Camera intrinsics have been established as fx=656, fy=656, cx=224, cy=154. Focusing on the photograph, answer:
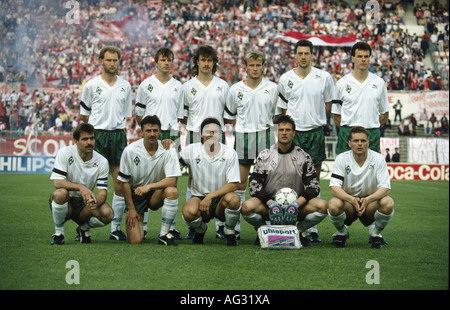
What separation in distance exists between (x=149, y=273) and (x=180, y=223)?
3735mm

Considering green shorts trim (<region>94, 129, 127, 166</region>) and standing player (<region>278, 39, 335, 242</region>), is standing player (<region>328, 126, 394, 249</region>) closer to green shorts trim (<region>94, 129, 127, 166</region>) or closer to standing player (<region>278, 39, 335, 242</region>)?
standing player (<region>278, 39, 335, 242</region>)

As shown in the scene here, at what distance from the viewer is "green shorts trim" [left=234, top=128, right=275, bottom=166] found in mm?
7379

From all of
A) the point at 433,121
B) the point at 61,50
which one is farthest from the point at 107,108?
the point at 61,50

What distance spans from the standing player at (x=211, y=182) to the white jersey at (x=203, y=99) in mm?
675

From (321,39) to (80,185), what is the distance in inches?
838

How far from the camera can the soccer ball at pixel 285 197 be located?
6.27m

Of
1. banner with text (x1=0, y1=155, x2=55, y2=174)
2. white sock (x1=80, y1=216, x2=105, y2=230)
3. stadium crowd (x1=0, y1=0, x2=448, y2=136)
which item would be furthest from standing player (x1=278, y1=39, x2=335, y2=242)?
stadium crowd (x1=0, y1=0, x2=448, y2=136)

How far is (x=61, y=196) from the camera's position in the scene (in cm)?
625

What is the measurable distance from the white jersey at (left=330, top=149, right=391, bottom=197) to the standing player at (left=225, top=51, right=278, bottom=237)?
1.19 meters

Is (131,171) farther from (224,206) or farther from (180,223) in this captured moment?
(180,223)

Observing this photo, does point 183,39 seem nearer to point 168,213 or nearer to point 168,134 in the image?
point 168,134

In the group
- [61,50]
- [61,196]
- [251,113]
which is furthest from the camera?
[61,50]

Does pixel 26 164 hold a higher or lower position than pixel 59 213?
higher
